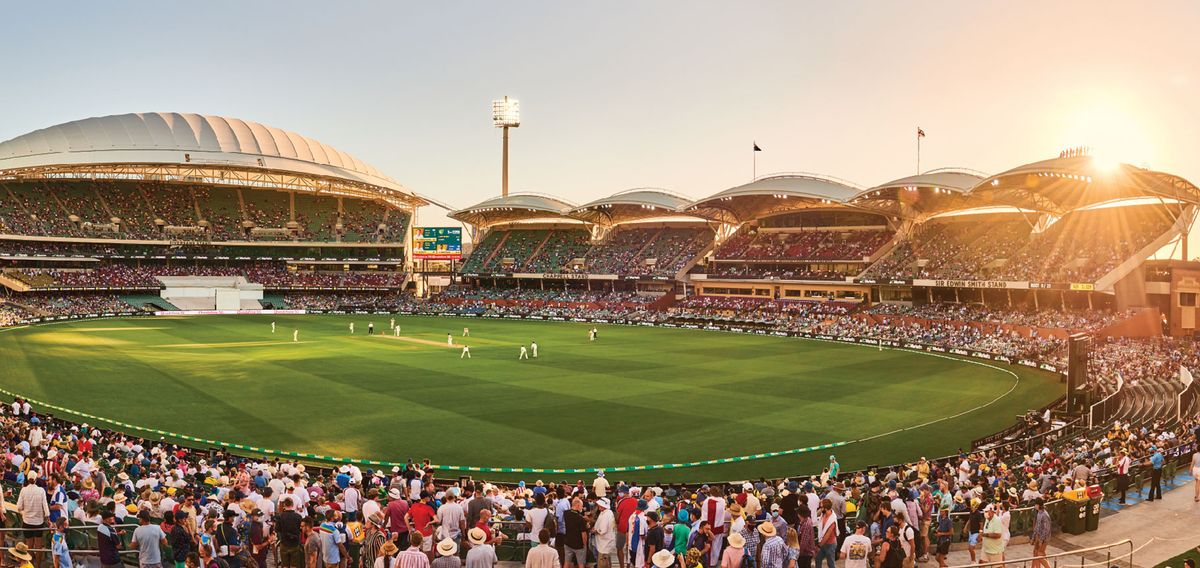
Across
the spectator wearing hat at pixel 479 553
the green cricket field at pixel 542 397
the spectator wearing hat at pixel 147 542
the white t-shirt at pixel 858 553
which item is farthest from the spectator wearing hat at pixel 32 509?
the white t-shirt at pixel 858 553

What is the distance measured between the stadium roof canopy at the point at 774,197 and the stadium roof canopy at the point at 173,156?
138 feet

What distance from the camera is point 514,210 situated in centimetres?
9100

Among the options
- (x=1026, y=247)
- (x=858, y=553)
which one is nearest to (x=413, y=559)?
(x=858, y=553)

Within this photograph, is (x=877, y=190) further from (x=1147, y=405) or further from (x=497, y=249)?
(x=497, y=249)

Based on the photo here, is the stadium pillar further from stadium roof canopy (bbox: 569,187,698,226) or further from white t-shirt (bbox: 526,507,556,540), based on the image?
white t-shirt (bbox: 526,507,556,540)

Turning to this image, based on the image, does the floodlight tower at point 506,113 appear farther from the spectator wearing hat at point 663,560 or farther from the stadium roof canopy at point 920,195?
the spectator wearing hat at point 663,560

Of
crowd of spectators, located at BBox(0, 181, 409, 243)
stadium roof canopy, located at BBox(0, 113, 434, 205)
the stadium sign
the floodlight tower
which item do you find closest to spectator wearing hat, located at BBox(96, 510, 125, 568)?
the stadium sign

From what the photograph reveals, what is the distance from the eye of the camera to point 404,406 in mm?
26859

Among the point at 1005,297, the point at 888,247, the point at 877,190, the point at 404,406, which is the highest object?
the point at 877,190

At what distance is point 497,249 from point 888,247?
2011 inches

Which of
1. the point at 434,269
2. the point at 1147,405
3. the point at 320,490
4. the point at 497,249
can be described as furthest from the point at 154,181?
the point at 1147,405

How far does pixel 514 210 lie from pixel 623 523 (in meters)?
82.4

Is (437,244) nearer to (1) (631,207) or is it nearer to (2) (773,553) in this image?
(1) (631,207)

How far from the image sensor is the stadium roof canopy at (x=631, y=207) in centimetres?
7875
